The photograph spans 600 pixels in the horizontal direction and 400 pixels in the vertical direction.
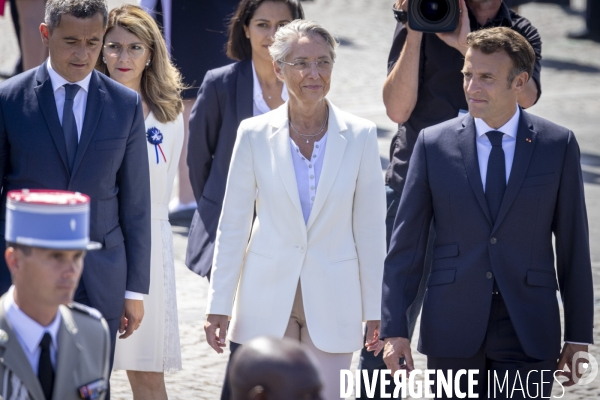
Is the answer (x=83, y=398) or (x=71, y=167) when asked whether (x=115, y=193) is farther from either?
(x=83, y=398)

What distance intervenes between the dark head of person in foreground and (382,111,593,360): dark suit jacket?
185 cm

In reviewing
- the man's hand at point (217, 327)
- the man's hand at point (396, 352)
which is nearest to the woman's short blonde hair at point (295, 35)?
the man's hand at point (217, 327)

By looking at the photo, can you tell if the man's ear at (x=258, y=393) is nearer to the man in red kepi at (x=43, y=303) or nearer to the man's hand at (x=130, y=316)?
the man in red kepi at (x=43, y=303)

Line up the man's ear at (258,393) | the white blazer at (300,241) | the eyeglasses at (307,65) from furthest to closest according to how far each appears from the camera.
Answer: the eyeglasses at (307,65) → the white blazer at (300,241) → the man's ear at (258,393)

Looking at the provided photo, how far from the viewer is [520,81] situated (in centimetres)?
468

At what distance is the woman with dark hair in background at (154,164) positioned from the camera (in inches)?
217

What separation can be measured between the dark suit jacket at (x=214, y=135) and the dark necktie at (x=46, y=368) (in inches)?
104

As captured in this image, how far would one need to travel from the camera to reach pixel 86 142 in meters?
4.49

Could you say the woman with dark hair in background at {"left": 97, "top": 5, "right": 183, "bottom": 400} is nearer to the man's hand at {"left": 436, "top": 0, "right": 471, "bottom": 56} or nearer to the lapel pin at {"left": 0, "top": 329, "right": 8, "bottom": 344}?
the man's hand at {"left": 436, "top": 0, "right": 471, "bottom": 56}

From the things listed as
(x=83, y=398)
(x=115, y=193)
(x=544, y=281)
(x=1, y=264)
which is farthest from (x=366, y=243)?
(x=83, y=398)

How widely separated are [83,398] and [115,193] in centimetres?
156

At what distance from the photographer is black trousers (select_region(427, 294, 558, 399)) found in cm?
447

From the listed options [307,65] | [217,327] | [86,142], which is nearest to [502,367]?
[217,327]

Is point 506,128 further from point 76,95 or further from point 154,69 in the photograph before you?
point 154,69
